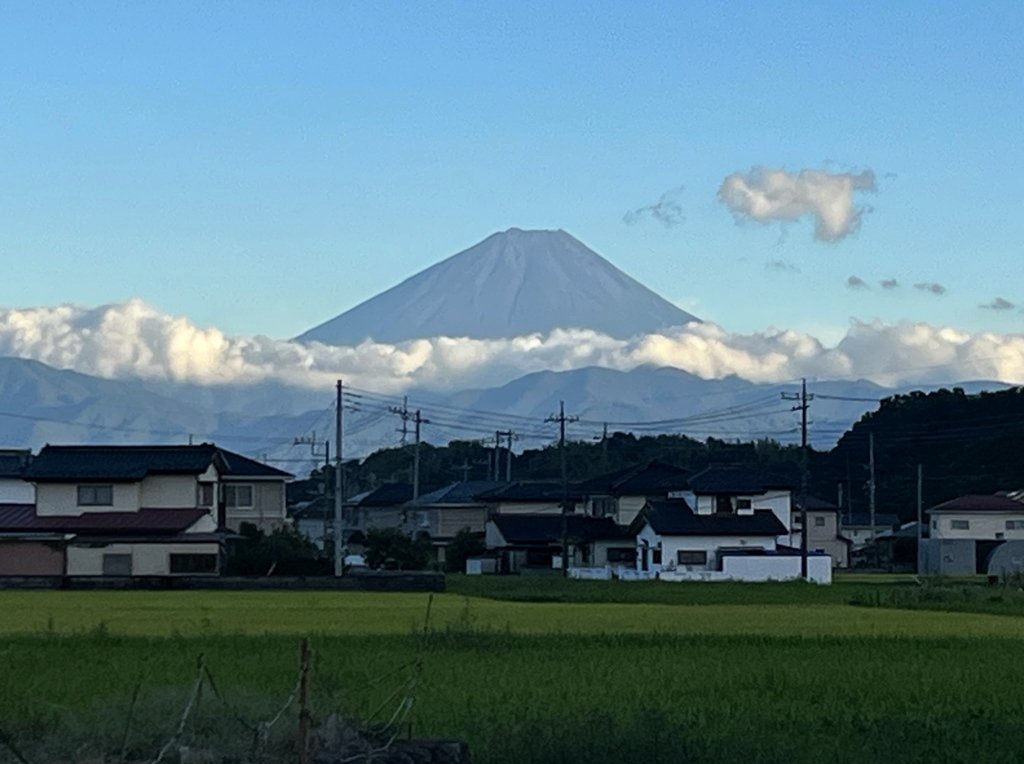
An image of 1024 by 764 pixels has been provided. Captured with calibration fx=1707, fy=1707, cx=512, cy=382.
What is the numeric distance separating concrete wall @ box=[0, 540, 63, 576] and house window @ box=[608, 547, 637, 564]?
24217 millimetres

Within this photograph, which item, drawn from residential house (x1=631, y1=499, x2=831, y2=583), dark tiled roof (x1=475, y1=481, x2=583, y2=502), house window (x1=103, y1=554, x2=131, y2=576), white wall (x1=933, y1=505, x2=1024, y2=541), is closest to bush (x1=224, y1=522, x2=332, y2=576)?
house window (x1=103, y1=554, x2=131, y2=576)

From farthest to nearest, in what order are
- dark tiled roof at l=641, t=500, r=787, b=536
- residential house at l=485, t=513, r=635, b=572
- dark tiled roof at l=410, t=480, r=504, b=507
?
dark tiled roof at l=410, t=480, r=504, b=507 < residential house at l=485, t=513, r=635, b=572 < dark tiled roof at l=641, t=500, r=787, b=536

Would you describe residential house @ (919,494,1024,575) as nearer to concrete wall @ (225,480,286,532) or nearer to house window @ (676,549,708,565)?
house window @ (676,549,708,565)

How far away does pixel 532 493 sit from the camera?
2650 inches

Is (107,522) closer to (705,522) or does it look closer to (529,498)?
(705,522)

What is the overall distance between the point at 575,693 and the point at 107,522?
29795 mm

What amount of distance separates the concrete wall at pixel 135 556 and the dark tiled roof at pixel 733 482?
2009 centimetres

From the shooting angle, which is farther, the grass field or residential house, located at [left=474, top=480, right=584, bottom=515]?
residential house, located at [left=474, top=480, right=584, bottom=515]

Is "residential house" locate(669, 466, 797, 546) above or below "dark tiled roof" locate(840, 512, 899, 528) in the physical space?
above

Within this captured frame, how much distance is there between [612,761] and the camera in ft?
35.3

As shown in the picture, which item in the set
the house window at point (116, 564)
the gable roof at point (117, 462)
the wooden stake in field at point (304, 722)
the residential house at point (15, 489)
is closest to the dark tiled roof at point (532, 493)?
the gable roof at point (117, 462)

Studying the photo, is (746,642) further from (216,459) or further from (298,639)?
(216,459)

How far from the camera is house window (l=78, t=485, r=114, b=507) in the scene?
4338 cm

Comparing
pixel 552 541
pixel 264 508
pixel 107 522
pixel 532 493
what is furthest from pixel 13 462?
pixel 532 493
